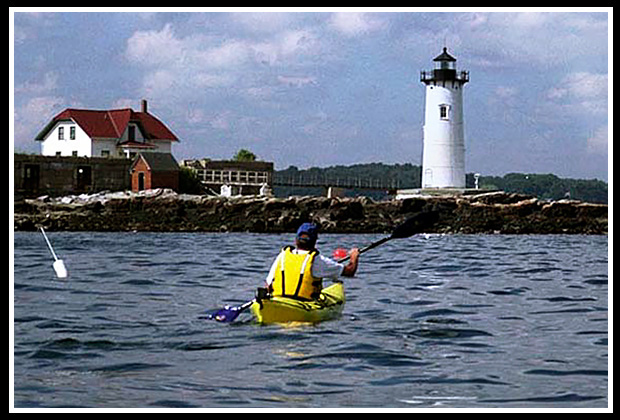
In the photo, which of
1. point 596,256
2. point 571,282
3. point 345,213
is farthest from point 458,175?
point 571,282

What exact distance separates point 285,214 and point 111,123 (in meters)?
17.4

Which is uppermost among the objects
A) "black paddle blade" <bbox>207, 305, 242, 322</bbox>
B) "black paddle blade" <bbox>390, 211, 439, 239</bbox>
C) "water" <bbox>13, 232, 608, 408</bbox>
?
"black paddle blade" <bbox>390, 211, 439, 239</bbox>

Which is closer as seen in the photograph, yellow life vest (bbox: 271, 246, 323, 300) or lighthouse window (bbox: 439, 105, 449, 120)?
yellow life vest (bbox: 271, 246, 323, 300)

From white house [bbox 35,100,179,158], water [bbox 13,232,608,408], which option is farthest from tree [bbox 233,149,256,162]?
water [bbox 13,232,608,408]

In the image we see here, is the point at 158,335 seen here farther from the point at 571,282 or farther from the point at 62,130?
the point at 62,130

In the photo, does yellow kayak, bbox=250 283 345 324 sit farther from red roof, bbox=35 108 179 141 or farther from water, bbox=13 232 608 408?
red roof, bbox=35 108 179 141

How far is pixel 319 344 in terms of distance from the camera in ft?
35.7

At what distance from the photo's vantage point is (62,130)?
55812 mm

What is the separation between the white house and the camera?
54.1 metres

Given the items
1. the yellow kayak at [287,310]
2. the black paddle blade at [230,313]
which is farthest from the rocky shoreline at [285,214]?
the yellow kayak at [287,310]

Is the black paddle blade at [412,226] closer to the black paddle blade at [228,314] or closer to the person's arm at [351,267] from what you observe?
the person's arm at [351,267]

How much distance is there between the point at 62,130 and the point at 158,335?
1811 inches

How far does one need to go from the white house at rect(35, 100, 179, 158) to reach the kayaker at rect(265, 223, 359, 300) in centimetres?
4203

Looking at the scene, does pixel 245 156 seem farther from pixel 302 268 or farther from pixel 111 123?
pixel 302 268
